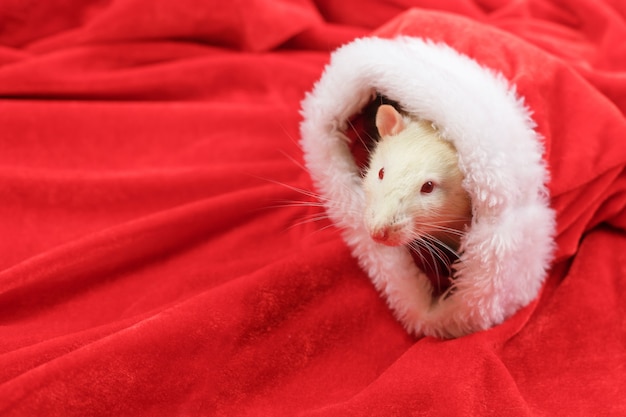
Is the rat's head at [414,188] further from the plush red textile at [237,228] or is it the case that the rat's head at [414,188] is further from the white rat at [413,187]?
the plush red textile at [237,228]

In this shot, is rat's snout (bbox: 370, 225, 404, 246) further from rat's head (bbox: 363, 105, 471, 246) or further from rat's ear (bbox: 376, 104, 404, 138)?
rat's ear (bbox: 376, 104, 404, 138)

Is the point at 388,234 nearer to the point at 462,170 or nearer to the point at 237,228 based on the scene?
the point at 462,170

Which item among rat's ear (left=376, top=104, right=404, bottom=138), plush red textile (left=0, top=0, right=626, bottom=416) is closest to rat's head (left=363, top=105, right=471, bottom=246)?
rat's ear (left=376, top=104, right=404, bottom=138)

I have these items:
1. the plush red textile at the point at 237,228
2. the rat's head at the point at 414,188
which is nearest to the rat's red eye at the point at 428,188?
the rat's head at the point at 414,188

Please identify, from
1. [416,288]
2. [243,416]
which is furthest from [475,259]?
[243,416]

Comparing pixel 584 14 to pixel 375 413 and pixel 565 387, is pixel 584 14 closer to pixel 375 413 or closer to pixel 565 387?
pixel 565 387
